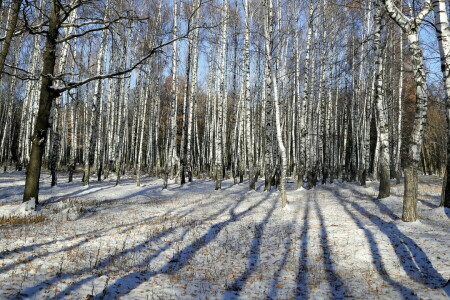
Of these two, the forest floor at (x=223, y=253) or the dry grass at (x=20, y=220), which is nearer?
the forest floor at (x=223, y=253)

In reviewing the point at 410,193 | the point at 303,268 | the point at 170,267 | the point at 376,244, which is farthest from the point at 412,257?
the point at 170,267

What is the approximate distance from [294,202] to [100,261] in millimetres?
8808

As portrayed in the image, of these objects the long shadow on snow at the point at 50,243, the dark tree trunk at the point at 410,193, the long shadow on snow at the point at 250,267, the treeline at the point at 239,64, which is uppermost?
the treeline at the point at 239,64

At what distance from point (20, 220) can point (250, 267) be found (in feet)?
19.9

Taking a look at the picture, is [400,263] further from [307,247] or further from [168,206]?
[168,206]

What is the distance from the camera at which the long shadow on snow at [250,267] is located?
479cm

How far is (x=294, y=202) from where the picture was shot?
42.0 ft

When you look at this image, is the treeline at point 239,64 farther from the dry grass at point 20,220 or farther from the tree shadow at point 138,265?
the tree shadow at point 138,265

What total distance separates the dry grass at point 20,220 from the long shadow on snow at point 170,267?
4248 mm

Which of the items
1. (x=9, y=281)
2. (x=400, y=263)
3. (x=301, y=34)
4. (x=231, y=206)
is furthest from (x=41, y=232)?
(x=301, y=34)

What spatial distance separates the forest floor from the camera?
4.69 metres

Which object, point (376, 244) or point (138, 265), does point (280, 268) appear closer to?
point (376, 244)

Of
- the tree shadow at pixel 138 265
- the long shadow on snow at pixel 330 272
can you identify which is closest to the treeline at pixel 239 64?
the long shadow on snow at pixel 330 272

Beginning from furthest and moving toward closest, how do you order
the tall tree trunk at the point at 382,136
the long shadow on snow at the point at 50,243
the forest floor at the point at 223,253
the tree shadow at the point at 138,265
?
1. the tall tree trunk at the point at 382,136
2. the long shadow on snow at the point at 50,243
3. the forest floor at the point at 223,253
4. the tree shadow at the point at 138,265
